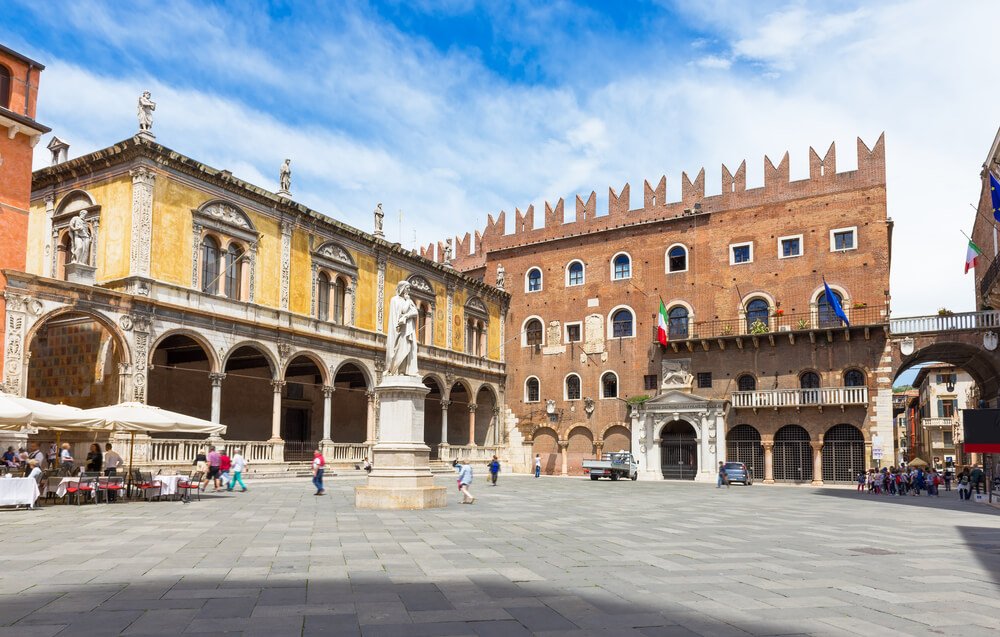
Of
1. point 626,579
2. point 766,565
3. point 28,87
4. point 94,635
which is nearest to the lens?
point 94,635

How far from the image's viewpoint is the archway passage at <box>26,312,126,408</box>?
2422cm

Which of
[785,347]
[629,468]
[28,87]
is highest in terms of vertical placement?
[28,87]

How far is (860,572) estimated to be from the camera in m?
8.55

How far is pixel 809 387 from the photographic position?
34.0 m

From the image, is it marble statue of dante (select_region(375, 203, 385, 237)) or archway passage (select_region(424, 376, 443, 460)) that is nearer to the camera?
marble statue of dante (select_region(375, 203, 385, 237))

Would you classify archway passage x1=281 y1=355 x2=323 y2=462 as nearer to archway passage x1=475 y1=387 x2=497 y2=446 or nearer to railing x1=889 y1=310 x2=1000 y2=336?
archway passage x1=475 y1=387 x2=497 y2=446

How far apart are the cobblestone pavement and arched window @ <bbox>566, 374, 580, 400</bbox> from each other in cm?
2461

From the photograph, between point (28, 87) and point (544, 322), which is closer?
point (28, 87)

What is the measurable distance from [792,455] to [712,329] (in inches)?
254

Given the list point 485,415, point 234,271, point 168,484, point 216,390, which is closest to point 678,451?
point 485,415

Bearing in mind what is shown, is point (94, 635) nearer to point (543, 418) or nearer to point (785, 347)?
point (785, 347)

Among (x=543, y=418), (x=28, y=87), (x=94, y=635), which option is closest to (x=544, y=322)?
(x=543, y=418)

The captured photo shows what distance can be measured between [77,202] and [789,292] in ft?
91.8

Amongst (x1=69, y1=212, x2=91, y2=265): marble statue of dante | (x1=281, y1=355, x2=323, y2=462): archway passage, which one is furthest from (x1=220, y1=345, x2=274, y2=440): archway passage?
(x1=69, y1=212, x2=91, y2=265): marble statue of dante
